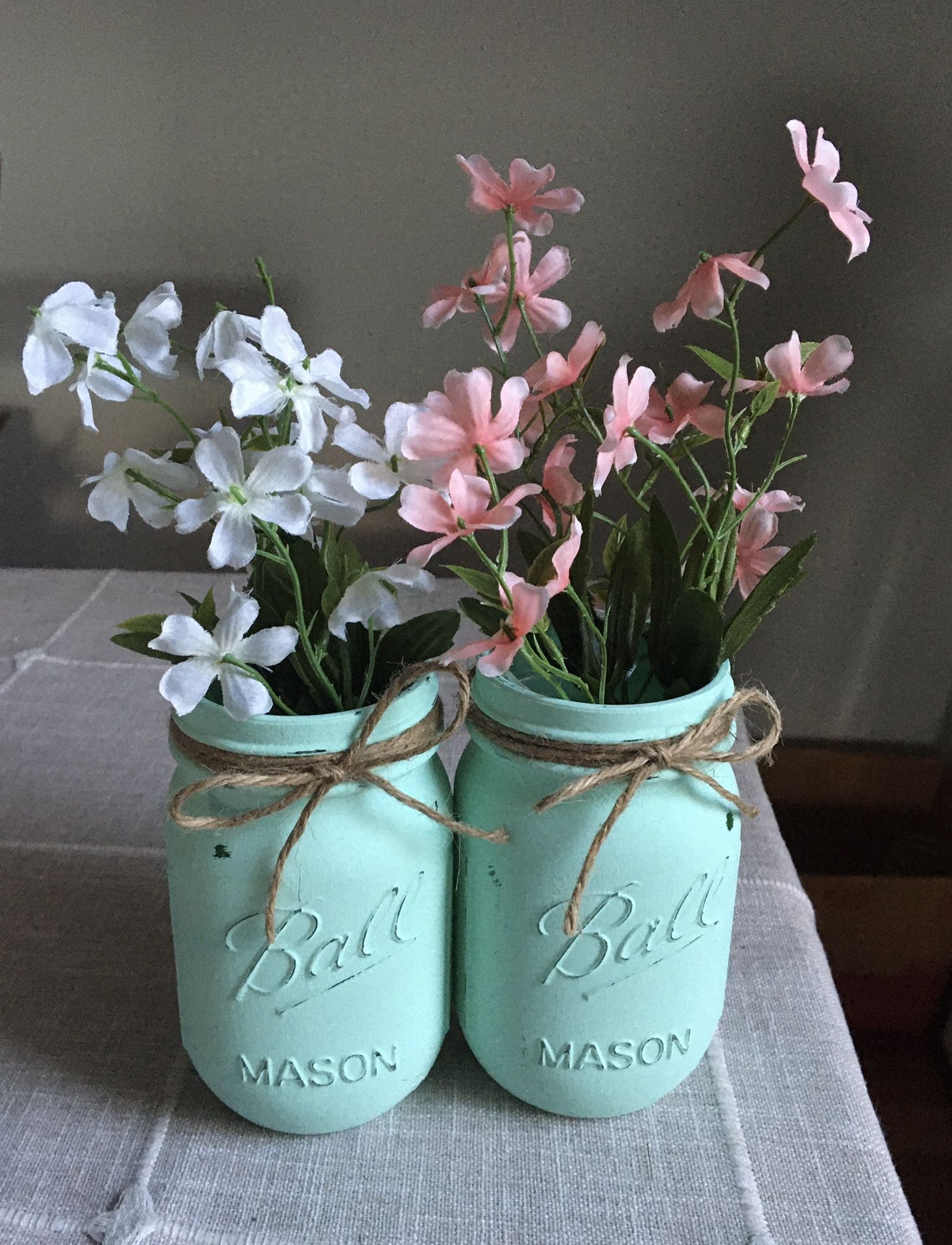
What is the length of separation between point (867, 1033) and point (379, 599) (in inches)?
39.9

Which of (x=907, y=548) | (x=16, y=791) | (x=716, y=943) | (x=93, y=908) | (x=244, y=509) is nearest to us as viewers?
(x=244, y=509)

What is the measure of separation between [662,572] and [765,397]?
3.5 inches

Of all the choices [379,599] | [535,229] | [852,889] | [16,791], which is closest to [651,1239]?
[379,599]

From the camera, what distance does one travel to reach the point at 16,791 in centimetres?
76

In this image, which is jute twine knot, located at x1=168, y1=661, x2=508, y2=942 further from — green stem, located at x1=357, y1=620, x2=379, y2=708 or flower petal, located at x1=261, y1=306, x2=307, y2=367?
flower petal, located at x1=261, y1=306, x2=307, y2=367

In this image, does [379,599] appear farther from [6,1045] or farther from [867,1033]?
[867,1033]

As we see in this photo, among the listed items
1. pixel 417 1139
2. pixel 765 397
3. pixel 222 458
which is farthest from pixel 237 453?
pixel 417 1139

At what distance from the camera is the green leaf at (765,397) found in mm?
419

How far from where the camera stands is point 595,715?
0.42 m

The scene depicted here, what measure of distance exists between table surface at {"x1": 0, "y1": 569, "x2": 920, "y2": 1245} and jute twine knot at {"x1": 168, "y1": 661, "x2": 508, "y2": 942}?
123mm

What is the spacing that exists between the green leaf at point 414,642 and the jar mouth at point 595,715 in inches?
1.5

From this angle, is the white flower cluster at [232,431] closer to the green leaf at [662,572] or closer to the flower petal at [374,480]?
the flower petal at [374,480]

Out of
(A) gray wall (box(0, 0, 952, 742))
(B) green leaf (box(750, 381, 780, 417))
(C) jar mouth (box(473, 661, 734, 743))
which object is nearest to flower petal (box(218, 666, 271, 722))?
(C) jar mouth (box(473, 661, 734, 743))

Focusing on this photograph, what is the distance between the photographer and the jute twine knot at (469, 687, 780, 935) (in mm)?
418
